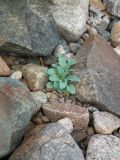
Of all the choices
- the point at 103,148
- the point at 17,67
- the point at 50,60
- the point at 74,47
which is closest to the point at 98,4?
the point at 74,47

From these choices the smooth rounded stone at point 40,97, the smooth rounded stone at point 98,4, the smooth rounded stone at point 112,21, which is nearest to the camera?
the smooth rounded stone at point 40,97

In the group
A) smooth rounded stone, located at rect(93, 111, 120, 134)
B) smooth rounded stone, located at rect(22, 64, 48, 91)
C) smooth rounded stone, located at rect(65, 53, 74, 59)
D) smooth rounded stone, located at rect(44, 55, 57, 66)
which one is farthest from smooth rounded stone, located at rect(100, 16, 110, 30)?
smooth rounded stone, located at rect(93, 111, 120, 134)

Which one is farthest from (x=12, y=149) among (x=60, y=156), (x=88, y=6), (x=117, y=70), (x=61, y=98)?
(x=88, y=6)

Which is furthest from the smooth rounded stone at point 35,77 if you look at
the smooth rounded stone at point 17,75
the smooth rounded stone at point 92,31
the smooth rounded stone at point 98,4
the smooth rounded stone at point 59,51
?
the smooth rounded stone at point 98,4

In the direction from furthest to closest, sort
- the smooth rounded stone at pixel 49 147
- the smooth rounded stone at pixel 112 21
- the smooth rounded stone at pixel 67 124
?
1. the smooth rounded stone at pixel 112 21
2. the smooth rounded stone at pixel 67 124
3. the smooth rounded stone at pixel 49 147

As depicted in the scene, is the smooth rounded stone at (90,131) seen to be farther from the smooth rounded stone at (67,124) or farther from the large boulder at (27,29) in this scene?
the large boulder at (27,29)

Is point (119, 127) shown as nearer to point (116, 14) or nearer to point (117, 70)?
point (117, 70)
